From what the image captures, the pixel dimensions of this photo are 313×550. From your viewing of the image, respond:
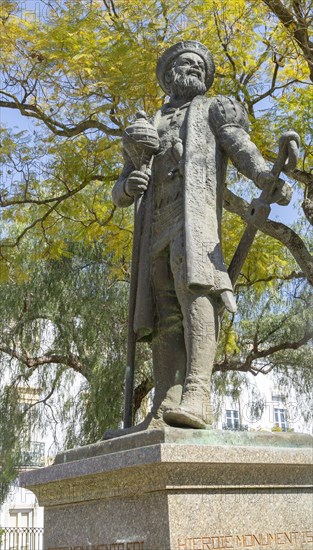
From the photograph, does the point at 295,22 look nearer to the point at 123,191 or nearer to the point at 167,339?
the point at 123,191

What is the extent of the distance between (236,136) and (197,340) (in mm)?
1353

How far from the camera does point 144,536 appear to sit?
394 cm

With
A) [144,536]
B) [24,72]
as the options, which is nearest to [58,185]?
[24,72]

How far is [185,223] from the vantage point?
4.78 metres

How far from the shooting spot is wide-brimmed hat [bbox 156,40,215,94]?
5.48m

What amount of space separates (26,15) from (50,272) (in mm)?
5491

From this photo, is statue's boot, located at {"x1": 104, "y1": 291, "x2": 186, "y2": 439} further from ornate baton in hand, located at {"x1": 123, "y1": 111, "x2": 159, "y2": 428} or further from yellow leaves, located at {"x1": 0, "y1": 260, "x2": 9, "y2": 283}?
yellow leaves, located at {"x1": 0, "y1": 260, "x2": 9, "y2": 283}

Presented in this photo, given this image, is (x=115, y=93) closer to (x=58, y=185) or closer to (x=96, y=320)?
(x=58, y=185)

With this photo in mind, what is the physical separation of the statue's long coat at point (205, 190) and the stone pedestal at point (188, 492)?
37.6 inches

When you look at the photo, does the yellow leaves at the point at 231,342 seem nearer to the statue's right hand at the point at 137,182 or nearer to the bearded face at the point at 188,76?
the bearded face at the point at 188,76

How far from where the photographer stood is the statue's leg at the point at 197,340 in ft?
14.4

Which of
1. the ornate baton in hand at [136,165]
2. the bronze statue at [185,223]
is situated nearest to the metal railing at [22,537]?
the ornate baton in hand at [136,165]

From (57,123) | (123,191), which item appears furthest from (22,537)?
(123,191)

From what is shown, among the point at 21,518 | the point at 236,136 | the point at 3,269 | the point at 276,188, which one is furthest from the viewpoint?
the point at 21,518
